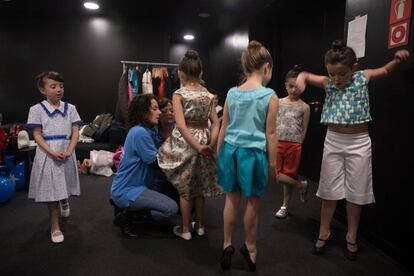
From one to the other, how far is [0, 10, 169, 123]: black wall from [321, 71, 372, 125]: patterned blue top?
13.7ft

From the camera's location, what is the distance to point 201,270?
6.10 feet

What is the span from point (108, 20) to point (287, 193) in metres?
4.40

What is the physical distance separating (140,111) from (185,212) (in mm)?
781

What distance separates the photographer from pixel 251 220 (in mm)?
1795

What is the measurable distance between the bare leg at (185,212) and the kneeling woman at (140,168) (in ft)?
0.25

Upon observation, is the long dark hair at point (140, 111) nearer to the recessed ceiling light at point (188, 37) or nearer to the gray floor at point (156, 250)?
the gray floor at point (156, 250)

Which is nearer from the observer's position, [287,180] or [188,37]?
[287,180]

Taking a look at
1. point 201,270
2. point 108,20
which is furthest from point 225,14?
point 201,270

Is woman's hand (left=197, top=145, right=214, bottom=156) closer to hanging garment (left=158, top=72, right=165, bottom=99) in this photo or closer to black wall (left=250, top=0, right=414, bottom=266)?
black wall (left=250, top=0, right=414, bottom=266)

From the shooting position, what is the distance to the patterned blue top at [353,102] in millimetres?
1862

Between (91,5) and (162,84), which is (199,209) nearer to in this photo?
(162,84)

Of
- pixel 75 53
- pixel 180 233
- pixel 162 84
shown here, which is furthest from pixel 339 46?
pixel 75 53

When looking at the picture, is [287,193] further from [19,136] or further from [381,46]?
[19,136]

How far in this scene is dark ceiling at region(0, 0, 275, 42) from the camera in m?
4.63
